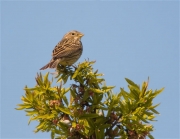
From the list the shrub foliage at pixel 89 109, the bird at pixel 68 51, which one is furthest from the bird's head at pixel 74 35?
the shrub foliage at pixel 89 109

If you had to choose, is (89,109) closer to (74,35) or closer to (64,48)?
(64,48)

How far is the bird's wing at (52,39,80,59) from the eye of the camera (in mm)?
8300

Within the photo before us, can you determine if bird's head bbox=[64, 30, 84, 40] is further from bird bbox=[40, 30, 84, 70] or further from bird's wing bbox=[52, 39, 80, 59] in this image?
bird's wing bbox=[52, 39, 80, 59]

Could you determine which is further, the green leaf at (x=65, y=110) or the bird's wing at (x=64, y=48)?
the bird's wing at (x=64, y=48)

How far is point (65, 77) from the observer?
5555mm

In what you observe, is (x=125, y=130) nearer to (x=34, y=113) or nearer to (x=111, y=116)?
(x=111, y=116)

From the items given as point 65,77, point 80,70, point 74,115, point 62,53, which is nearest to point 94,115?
point 74,115

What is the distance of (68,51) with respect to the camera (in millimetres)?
8695

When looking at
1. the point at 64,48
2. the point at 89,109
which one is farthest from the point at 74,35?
the point at 89,109

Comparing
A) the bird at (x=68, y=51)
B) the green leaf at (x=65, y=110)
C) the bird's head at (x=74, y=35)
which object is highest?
the bird's head at (x=74, y=35)

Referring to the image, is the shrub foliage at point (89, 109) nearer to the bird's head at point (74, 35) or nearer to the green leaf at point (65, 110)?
the green leaf at point (65, 110)

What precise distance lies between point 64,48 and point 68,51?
210 mm

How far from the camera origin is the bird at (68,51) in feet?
24.0

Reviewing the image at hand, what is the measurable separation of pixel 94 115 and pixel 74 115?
27 cm
